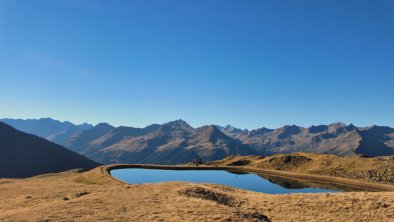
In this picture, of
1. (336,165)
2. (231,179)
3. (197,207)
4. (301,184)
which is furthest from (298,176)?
(197,207)

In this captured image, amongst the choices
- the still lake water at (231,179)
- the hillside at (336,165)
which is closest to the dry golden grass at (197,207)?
the still lake water at (231,179)

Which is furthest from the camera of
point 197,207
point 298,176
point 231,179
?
point 231,179

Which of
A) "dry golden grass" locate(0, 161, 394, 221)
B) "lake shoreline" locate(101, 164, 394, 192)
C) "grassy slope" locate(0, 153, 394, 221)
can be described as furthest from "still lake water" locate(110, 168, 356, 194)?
"dry golden grass" locate(0, 161, 394, 221)

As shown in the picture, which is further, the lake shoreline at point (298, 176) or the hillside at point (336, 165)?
the hillside at point (336, 165)

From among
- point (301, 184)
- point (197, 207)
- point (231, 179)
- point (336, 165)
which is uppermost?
point (336, 165)

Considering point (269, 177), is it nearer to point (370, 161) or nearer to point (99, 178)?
point (370, 161)

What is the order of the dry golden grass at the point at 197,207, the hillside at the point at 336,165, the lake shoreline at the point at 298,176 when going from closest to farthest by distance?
the dry golden grass at the point at 197,207 → the lake shoreline at the point at 298,176 → the hillside at the point at 336,165

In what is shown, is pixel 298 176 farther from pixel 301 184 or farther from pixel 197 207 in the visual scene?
pixel 197 207

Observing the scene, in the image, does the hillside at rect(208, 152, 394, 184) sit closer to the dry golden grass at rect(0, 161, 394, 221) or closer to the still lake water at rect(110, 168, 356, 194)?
the still lake water at rect(110, 168, 356, 194)

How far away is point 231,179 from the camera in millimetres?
83188

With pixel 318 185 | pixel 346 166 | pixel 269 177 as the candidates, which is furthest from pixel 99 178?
pixel 346 166

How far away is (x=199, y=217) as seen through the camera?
30.8 m

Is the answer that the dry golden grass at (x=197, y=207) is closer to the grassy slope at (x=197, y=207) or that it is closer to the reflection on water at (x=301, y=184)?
the grassy slope at (x=197, y=207)

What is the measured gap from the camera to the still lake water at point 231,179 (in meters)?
67.7
